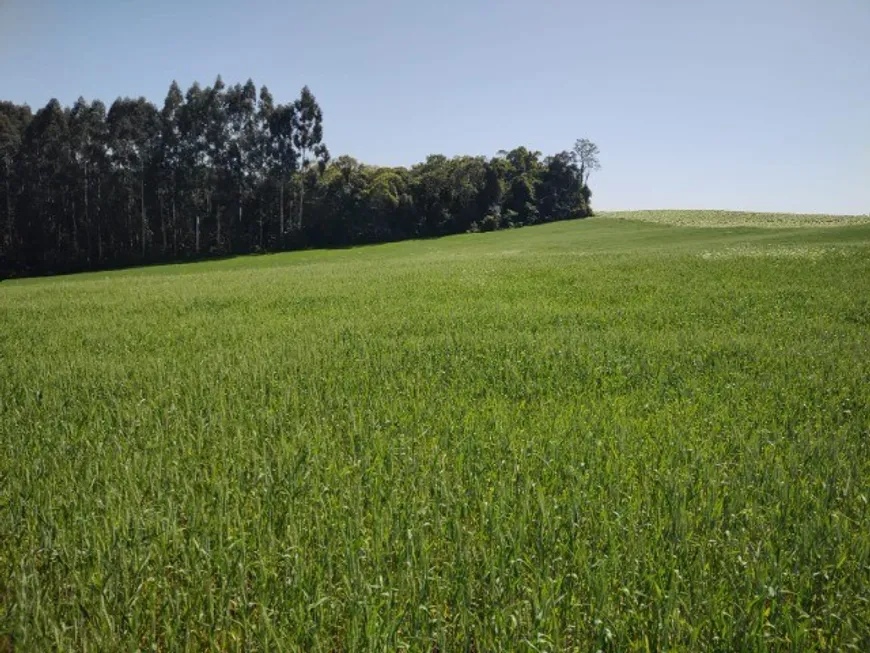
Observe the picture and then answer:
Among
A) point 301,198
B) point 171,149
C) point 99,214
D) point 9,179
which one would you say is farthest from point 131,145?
point 301,198

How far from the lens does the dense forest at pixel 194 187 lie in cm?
6431

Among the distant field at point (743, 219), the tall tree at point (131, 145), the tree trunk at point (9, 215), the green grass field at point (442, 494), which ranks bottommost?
the green grass field at point (442, 494)

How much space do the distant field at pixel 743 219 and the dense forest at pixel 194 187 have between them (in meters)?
26.6

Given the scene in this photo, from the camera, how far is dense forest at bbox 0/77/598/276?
64312mm

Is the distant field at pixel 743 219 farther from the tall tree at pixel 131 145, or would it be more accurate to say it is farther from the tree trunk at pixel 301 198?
the tall tree at pixel 131 145

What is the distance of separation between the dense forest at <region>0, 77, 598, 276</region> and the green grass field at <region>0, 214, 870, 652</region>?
61.0 metres

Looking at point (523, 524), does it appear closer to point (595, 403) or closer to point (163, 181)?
point (595, 403)

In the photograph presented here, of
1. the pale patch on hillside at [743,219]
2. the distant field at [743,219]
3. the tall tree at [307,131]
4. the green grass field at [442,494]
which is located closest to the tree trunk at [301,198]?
the tall tree at [307,131]

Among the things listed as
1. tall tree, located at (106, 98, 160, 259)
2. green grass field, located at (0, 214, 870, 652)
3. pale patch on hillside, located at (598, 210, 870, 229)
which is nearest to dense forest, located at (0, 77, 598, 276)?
tall tree, located at (106, 98, 160, 259)

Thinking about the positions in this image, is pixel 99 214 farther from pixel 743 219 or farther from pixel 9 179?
pixel 743 219

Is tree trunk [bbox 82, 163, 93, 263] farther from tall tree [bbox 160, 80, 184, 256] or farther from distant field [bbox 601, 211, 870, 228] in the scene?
distant field [bbox 601, 211, 870, 228]

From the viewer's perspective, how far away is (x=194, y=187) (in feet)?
223

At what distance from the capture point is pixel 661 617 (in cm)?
276

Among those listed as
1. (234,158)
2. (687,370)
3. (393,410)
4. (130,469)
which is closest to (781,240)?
(687,370)
